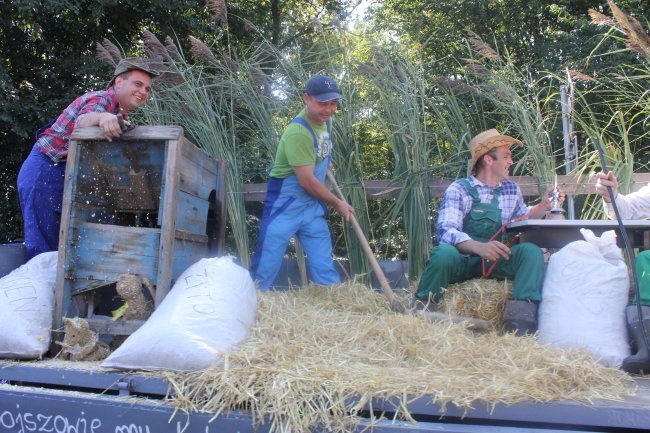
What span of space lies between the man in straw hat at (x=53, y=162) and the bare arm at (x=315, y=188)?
0.83m

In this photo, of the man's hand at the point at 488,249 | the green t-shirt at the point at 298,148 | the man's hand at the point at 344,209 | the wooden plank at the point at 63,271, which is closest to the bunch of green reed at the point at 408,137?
the man's hand at the point at 344,209

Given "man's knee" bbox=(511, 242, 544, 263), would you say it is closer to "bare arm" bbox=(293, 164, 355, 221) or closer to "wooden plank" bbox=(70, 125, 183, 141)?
"bare arm" bbox=(293, 164, 355, 221)

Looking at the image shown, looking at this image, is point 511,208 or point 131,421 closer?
point 131,421

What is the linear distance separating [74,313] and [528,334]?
1738mm

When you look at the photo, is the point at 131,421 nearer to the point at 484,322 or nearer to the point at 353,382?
the point at 353,382

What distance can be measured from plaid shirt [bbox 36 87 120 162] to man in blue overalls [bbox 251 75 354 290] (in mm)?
889

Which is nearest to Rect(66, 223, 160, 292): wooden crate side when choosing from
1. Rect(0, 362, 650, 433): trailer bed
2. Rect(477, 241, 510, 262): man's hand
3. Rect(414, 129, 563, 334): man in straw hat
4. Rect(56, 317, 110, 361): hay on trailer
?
Rect(56, 317, 110, 361): hay on trailer

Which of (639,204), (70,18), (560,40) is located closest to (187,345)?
(639,204)

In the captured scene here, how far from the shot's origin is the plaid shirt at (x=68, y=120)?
273 centimetres

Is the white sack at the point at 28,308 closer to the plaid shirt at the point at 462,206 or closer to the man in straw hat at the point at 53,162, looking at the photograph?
the man in straw hat at the point at 53,162

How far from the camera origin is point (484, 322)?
8.38 ft

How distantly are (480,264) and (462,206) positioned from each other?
0.29 meters

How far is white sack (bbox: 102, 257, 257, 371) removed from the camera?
190 centimetres

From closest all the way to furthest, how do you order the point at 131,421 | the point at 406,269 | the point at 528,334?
the point at 131,421 < the point at 528,334 < the point at 406,269
